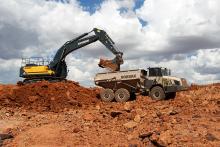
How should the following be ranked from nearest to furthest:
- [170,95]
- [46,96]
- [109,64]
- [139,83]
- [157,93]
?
[157,93], [139,83], [46,96], [170,95], [109,64]

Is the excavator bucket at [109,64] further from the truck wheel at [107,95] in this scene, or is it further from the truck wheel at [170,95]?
the truck wheel at [170,95]

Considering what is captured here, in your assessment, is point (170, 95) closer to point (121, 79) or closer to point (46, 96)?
point (121, 79)

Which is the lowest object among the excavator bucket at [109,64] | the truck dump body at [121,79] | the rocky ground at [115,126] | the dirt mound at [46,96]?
the rocky ground at [115,126]

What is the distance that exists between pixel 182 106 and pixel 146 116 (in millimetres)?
→ 4507

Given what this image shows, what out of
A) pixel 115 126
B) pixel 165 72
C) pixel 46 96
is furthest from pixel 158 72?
pixel 115 126

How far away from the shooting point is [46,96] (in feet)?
87.5

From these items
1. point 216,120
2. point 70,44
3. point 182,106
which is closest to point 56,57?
point 70,44

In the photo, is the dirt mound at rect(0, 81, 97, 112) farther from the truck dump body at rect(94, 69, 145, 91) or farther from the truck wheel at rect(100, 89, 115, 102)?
the truck dump body at rect(94, 69, 145, 91)

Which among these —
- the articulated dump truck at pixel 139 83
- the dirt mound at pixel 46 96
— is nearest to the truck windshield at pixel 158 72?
the articulated dump truck at pixel 139 83

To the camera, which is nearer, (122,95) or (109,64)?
(122,95)

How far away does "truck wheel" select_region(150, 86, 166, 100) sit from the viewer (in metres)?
25.4

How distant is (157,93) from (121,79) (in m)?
2.58

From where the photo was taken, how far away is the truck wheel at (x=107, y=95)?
26672mm

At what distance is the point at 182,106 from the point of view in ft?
73.4
